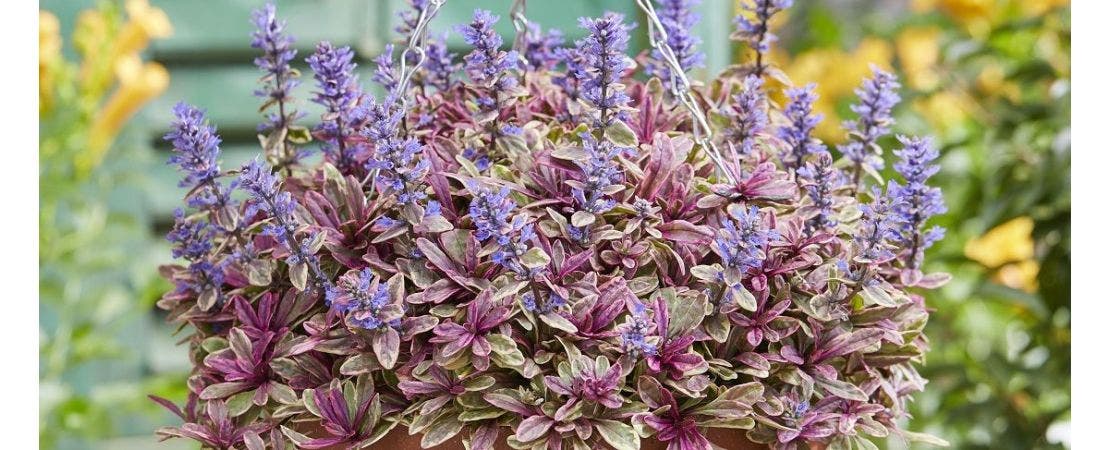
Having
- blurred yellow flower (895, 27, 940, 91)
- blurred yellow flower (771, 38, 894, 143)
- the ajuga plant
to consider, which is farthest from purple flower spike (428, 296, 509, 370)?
blurred yellow flower (895, 27, 940, 91)

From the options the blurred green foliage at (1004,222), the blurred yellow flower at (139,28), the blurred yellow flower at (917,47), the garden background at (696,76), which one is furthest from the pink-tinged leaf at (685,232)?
the blurred yellow flower at (917,47)

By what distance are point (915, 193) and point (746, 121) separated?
0.14 m

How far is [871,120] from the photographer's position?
2.71 ft

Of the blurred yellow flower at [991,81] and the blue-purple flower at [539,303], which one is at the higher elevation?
the blurred yellow flower at [991,81]

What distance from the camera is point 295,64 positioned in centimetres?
259

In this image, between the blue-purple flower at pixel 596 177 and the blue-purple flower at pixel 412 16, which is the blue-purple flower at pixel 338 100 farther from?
the blue-purple flower at pixel 596 177

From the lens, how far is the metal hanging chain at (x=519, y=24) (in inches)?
33.5

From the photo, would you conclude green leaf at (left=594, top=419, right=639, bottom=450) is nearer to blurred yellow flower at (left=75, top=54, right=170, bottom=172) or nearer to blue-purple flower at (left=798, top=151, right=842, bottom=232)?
blue-purple flower at (left=798, top=151, right=842, bottom=232)

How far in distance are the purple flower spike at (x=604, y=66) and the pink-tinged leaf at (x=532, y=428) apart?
20 cm

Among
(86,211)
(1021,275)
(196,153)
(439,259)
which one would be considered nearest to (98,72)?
(86,211)

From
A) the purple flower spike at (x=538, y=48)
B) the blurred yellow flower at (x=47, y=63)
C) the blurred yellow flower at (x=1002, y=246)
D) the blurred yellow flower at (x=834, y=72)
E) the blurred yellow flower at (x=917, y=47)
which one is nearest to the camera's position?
the purple flower spike at (x=538, y=48)

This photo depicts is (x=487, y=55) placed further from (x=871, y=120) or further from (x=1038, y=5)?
(x=1038, y=5)
